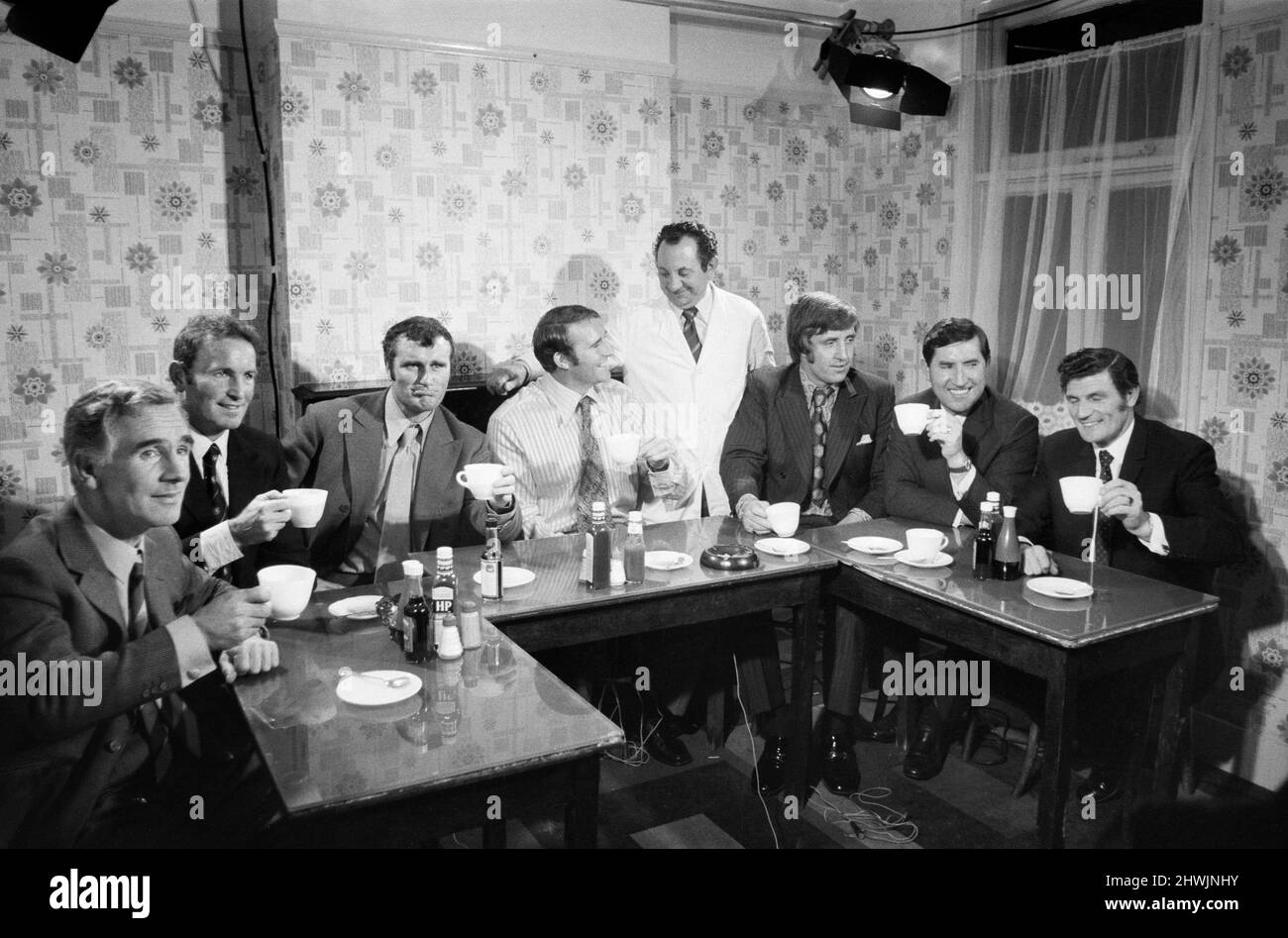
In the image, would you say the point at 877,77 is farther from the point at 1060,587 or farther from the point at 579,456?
the point at 1060,587

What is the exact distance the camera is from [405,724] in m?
2.00

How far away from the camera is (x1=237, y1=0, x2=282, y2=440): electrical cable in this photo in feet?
13.2

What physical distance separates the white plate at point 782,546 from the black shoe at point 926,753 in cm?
90

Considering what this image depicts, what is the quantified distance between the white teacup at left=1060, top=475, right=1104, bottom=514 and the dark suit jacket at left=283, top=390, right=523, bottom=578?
1711 mm

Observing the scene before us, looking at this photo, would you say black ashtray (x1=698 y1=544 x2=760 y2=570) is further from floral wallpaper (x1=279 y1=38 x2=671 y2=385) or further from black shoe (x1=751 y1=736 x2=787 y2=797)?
floral wallpaper (x1=279 y1=38 x2=671 y2=385)

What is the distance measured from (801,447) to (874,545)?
0.80 meters

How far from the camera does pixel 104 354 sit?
398 cm

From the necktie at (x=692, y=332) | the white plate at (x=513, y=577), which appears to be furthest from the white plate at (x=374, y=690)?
the necktie at (x=692, y=332)

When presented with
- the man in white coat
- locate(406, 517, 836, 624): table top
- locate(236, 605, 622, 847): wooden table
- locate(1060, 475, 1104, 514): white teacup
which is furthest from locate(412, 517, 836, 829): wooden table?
the man in white coat

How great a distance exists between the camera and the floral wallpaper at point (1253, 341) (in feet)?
11.5

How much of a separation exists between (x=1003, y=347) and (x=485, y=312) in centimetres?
231
